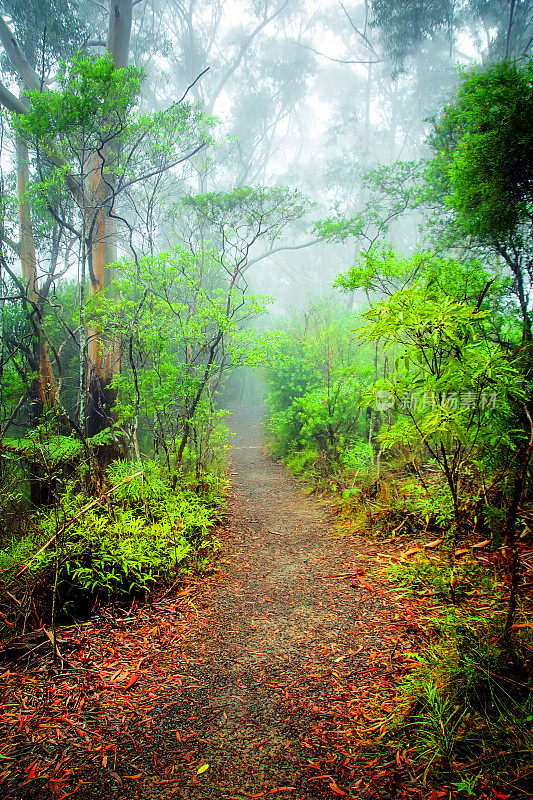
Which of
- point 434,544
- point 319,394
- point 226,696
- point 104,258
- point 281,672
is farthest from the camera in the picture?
point 104,258

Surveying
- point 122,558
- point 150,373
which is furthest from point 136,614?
point 150,373

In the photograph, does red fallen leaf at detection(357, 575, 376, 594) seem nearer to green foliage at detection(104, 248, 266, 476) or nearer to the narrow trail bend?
the narrow trail bend

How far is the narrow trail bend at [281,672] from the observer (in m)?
1.52

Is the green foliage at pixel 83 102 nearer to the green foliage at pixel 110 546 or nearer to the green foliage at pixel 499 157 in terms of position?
the green foliage at pixel 499 157

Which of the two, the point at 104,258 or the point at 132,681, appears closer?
→ the point at 132,681

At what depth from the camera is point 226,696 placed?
1986 mm

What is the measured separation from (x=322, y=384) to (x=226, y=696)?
22.6 feet

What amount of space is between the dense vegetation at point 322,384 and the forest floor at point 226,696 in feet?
0.71

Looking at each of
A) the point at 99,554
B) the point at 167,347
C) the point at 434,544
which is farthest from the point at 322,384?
the point at 99,554

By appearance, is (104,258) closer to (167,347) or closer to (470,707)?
(167,347)

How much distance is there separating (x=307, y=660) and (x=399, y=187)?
332 inches

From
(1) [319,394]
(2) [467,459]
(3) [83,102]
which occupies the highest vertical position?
(3) [83,102]

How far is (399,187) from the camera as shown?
7.68 meters

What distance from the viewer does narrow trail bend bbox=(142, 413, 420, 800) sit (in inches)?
59.9
